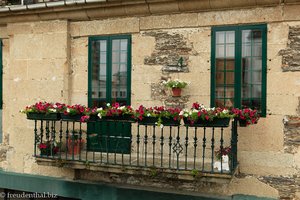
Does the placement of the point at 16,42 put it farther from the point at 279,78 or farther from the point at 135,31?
the point at 279,78

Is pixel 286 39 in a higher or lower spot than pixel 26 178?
higher

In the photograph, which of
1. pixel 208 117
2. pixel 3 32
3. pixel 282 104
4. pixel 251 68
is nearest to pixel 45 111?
pixel 3 32

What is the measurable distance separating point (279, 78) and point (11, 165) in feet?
20.4

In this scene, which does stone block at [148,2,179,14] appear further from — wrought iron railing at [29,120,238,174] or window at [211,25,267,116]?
wrought iron railing at [29,120,238,174]

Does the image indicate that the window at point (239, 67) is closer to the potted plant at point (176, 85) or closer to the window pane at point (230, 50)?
the window pane at point (230, 50)

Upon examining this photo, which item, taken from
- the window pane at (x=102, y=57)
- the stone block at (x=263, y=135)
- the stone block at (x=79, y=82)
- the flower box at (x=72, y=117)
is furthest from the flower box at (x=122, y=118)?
the stone block at (x=263, y=135)

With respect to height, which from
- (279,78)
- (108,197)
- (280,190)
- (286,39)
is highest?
(286,39)

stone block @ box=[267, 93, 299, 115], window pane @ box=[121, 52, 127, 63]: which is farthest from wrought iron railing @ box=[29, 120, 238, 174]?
window pane @ box=[121, 52, 127, 63]

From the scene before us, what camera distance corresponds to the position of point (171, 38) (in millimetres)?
6207

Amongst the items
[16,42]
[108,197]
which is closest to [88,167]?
[108,197]

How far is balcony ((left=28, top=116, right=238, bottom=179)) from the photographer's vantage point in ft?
17.6

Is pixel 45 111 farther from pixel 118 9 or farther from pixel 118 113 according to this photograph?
pixel 118 9

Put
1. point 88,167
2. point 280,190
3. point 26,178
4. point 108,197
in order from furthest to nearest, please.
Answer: point 26,178 → point 108,197 → point 88,167 → point 280,190

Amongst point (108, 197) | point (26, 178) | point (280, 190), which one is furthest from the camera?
point (26, 178)
